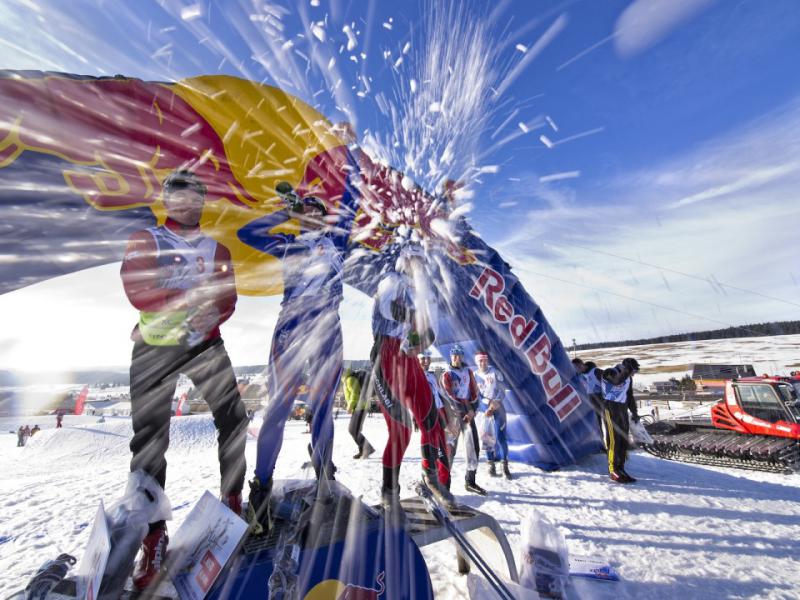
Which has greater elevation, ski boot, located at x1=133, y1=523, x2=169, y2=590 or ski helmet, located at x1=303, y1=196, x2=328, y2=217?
ski helmet, located at x1=303, y1=196, x2=328, y2=217

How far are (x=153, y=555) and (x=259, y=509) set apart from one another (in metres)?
0.53

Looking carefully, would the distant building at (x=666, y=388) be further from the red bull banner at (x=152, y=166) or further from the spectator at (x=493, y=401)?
the red bull banner at (x=152, y=166)

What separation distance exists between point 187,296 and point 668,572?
4.22 meters

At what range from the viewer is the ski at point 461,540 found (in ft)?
6.30

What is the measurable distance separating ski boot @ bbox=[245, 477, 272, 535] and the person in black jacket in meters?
5.80

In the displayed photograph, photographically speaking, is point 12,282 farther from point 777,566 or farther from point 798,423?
point 798,423

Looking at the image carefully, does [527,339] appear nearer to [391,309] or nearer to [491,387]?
[491,387]

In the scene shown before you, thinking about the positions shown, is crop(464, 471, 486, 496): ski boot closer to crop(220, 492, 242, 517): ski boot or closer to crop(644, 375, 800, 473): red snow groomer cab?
crop(220, 492, 242, 517): ski boot

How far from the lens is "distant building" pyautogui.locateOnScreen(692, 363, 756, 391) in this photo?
22.7 metres

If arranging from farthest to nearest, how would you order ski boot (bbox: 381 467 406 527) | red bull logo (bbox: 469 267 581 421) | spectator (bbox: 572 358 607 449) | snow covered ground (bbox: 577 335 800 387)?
1. snow covered ground (bbox: 577 335 800 387)
2. spectator (bbox: 572 358 607 449)
3. red bull logo (bbox: 469 267 581 421)
4. ski boot (bbox: 381 467 406 527)

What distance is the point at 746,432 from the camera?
8812 millimetres

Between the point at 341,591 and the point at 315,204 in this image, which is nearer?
the point at 341,591

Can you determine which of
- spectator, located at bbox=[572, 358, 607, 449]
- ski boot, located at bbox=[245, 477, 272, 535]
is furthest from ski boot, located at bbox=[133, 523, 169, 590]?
spectator, located at bbox=[572, 358, 607, 449]

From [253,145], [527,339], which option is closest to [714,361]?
[527,339]
